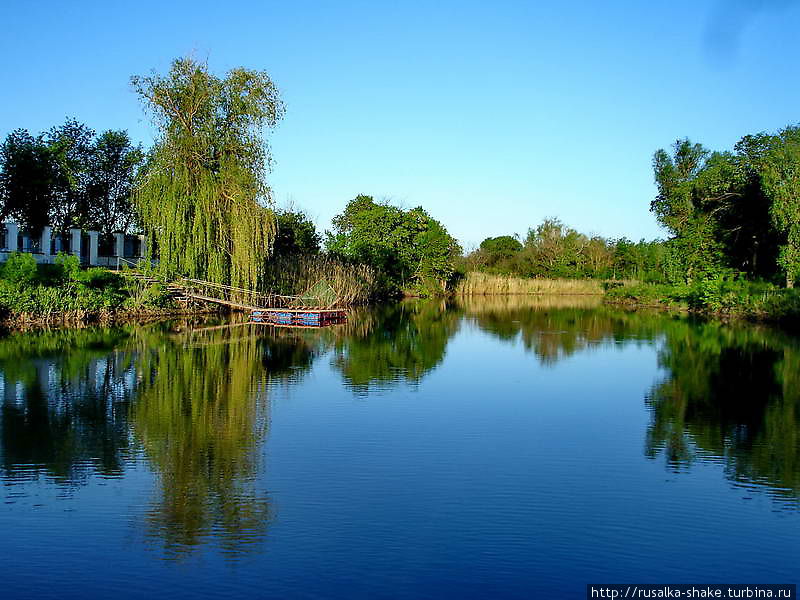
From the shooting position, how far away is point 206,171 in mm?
27562

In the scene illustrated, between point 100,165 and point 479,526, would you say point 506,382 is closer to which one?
point 479,526

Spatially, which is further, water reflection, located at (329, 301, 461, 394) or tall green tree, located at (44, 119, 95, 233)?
tall green tree, located at (44, 119, 95, 233)

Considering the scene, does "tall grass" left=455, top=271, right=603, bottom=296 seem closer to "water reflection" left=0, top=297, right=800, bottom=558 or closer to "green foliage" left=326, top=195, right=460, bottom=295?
"green foliage" left=326, top=195, right=460, bottom=295

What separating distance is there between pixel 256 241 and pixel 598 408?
17.8 meters

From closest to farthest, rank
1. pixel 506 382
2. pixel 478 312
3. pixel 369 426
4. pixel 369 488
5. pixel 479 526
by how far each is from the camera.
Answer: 1. pixel 479 526
2. pixel 369 488
3. pixel 369 426
4. pixel 506 382
5. pixel 478 312

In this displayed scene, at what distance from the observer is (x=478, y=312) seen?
3988cm

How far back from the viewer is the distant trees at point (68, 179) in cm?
3728

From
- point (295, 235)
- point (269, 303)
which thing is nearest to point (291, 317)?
point (269, 303)

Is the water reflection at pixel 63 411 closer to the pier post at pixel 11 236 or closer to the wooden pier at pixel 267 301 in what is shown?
the wooden pier at pixel 267 301

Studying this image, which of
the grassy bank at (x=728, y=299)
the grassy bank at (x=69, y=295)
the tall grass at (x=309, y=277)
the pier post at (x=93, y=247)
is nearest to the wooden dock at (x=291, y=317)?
the tall grass at (x=309, y=277)

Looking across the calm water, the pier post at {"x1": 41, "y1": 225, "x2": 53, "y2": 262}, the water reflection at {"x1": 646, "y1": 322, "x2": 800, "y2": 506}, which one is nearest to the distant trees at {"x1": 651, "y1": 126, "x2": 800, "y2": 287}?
the water reflection at {"x1": 646, "y1": 322, "x2": 800, "y2": 506}

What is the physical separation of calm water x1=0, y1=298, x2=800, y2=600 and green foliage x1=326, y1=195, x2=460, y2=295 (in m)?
32.8

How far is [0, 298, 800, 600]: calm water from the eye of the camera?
5930 millimetres

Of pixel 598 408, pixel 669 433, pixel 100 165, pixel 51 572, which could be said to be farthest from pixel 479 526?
pixel 100 165
